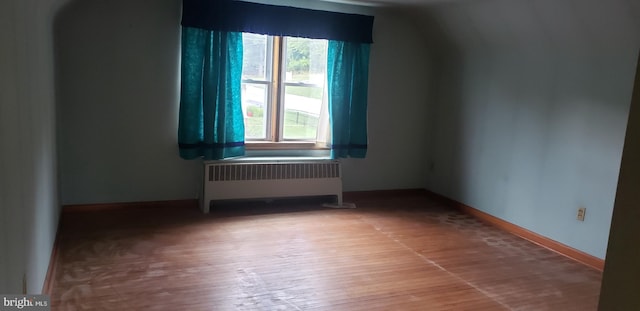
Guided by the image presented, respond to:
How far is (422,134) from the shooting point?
552cm

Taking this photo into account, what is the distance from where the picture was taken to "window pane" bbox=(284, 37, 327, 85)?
4.77 meters

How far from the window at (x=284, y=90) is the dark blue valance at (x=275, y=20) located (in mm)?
188

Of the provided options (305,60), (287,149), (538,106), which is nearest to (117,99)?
(287,149)

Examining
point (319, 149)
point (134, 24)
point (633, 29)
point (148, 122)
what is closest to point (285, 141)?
point (319, 149)

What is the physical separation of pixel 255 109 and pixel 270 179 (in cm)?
73

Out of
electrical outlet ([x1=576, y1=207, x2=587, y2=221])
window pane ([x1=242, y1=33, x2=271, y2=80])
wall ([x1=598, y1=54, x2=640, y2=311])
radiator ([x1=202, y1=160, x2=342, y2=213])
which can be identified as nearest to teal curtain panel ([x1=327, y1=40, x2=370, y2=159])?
radiator ([x1=202, y1=160, x2=342, y2=213])

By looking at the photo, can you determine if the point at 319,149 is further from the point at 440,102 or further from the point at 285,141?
the point at 440,102

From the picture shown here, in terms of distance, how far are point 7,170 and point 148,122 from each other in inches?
108

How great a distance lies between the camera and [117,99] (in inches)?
166

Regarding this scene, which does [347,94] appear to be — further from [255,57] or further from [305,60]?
[255,57]

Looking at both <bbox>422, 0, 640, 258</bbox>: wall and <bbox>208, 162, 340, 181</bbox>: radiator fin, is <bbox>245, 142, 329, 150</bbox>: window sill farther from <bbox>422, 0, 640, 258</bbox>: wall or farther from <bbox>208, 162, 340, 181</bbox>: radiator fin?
<bbox>422, 0, 640, 258</bbox>: wall

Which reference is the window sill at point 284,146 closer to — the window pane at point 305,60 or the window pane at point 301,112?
the window pane at point 301,112

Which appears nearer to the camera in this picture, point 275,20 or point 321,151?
point 275,20

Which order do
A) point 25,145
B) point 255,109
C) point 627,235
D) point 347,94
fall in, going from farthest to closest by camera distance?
point 347,94 → point 255,109 → point 25,145 → point 627,235
